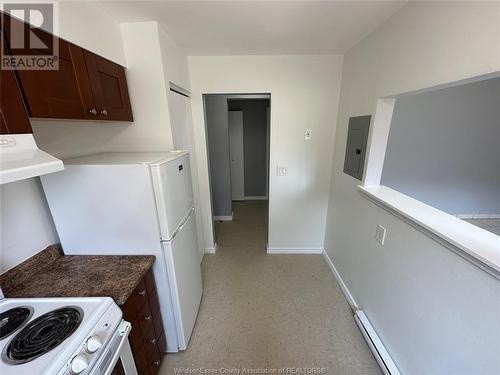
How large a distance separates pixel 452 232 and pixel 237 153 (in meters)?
3.64

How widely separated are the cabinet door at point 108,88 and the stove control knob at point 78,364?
121cm

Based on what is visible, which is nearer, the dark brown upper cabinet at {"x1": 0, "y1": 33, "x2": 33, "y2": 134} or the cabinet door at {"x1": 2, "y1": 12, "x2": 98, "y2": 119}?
the dark brown upper cabinet at {"x1": 0, "y1": 33, "x2": 33, "y2": 134}

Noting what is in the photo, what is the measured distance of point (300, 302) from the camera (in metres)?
2.00

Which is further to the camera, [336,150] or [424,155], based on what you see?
[336,150]

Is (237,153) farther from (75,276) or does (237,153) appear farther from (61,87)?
(75,276)

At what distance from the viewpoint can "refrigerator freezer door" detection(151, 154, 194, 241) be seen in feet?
3.87

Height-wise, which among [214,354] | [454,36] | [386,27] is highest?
[386,27]

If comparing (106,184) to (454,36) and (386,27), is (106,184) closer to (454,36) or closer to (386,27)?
(454,36)

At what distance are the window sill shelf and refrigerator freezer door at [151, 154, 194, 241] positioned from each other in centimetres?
144

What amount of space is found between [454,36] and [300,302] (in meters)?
2.18

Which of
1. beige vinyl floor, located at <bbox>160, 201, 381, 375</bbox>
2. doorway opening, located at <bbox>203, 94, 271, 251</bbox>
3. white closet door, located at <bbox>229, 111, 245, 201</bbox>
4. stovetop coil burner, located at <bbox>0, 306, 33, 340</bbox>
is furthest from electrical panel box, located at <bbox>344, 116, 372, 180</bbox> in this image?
white closet door, located at <bbox>229, 111, 245, 201</bbox>

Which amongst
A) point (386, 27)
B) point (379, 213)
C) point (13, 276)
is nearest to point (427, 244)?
point (379, 213)

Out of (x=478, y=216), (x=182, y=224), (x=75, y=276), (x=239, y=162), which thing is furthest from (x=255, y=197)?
(x=75, y=276)

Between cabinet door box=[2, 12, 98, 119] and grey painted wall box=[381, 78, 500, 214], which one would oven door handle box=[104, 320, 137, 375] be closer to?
cabinet door box=[2, 12, 98, 119]
